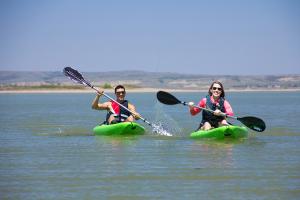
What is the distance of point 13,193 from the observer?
→ 11.3 meters

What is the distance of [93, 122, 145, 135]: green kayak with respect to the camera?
19.5 m

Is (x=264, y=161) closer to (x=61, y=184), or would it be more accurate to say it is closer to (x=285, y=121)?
(x=61, y=184)

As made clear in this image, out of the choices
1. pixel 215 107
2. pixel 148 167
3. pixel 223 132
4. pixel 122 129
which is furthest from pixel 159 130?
pixel 148 167

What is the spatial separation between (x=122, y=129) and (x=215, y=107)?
8.30ft

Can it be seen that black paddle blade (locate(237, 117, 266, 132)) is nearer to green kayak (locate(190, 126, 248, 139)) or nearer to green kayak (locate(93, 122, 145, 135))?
green kayak (locate(190, 126, 248, 139))

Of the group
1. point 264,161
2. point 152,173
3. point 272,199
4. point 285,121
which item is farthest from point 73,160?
point 285,121

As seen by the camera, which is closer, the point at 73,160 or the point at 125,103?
the point at 73,160

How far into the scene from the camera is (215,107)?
59.3 ft

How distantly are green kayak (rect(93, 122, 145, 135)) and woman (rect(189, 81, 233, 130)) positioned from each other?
189 centimetres

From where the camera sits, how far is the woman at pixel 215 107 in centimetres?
1791

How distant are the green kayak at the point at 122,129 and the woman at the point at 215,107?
1.89m

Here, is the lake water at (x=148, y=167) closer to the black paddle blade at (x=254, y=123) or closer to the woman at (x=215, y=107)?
the black paddle blade at (x=254, y=123)

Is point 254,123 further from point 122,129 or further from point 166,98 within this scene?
point 122,129

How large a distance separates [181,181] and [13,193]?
7.64ft
